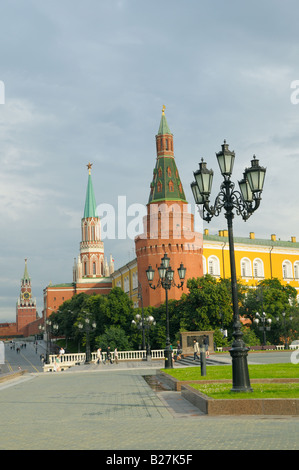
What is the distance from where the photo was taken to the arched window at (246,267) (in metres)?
73.2

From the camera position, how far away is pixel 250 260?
7400 centimetres

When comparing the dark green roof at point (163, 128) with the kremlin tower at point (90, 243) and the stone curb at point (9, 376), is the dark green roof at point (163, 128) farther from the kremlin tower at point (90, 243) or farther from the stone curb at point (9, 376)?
the kremlin tower at point (90, 243)

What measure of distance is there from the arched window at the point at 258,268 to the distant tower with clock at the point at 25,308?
116495mm

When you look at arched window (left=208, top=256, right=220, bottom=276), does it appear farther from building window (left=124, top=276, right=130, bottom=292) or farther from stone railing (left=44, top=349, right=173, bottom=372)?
stone railing (left=44, top=349, right=173, bottom=372)

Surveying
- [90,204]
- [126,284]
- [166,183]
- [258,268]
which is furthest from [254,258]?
[90,204]

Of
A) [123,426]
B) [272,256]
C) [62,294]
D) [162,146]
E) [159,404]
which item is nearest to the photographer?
[123,426]

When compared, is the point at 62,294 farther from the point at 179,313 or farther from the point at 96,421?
the point at 96,421

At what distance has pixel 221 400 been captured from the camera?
9.01 m

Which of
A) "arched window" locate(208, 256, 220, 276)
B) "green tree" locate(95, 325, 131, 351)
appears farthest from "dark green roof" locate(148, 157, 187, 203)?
"green tree" locate(95, 325, 131, 351)

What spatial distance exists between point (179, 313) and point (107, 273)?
6571 centimetres

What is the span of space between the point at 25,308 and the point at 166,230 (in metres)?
127

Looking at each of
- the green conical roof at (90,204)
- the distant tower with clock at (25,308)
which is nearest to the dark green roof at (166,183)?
the green conical roof at (90,204)

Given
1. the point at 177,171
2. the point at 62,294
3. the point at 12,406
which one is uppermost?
the point at 177,171

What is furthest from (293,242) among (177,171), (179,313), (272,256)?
(179,313)
